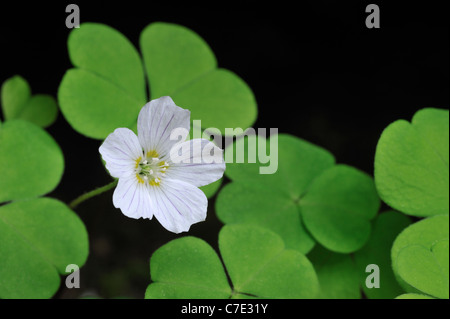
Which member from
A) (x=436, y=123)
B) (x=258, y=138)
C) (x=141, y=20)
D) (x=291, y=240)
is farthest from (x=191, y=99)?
(x=436, y=123)

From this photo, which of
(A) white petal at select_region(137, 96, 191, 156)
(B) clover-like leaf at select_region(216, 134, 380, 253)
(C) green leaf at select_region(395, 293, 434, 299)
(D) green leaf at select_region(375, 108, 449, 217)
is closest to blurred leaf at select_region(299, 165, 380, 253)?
(B) clover-like leaf at select_region(216, 134, 380, 253)

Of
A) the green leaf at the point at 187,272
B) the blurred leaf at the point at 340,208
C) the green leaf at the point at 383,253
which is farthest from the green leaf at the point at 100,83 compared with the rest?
the green leaf at the point at 383,253

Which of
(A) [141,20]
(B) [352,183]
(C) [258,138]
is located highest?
(A) [141,20]

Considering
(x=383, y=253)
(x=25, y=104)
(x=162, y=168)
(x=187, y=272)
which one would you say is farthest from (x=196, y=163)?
(x=25, y=104)

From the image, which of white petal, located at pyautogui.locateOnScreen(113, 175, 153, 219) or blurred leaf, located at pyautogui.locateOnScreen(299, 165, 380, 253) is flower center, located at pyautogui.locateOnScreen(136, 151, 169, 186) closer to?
white petal, located at pyautogui.locateOnScreen(113, 175, 153, 219)

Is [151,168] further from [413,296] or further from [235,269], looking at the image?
[413,296]
